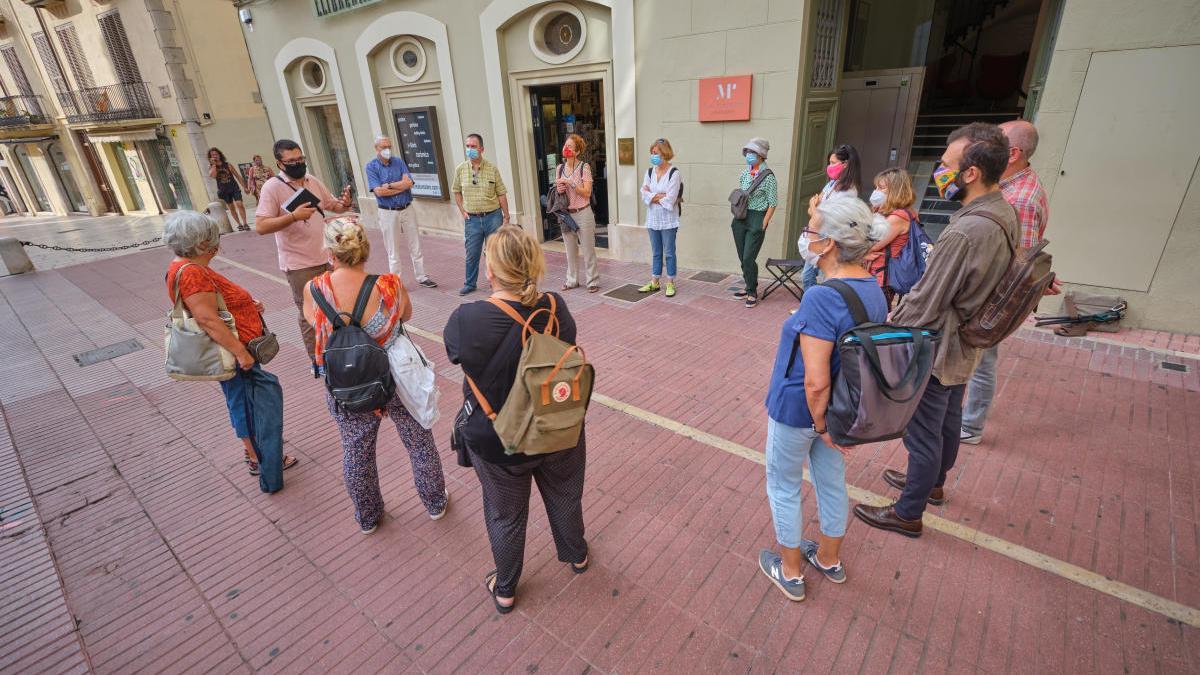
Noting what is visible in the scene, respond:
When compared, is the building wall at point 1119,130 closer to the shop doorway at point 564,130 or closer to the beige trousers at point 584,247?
the beige trousers at point 584,247

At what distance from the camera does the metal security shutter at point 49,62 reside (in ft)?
61.3

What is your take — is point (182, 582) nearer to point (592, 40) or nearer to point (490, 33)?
point (592, 40)

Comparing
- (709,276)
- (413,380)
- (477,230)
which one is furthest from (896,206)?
(477,230)

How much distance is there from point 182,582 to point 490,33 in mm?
8013

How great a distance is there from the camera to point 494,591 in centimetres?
261

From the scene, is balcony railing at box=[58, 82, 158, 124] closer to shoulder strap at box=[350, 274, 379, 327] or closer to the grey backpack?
the grey backpack

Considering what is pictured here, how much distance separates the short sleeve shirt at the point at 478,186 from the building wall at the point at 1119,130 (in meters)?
5.68

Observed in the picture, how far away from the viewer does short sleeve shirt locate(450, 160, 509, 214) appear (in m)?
6.70

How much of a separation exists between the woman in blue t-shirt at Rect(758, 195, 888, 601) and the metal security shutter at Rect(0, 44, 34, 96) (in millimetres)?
29315

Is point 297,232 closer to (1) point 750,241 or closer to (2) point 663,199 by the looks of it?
(2) point 663,199

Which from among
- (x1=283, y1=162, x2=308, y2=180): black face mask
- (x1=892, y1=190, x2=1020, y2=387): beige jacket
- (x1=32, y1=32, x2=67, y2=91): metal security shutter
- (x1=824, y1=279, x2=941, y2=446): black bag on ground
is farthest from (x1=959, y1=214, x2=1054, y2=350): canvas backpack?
(x1=32, y1=32, x2=67, y2=91): metal security shutter

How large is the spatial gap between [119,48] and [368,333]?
21177 mm

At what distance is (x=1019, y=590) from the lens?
2.58 meters

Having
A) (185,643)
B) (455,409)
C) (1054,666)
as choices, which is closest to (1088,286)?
(1054,666)
